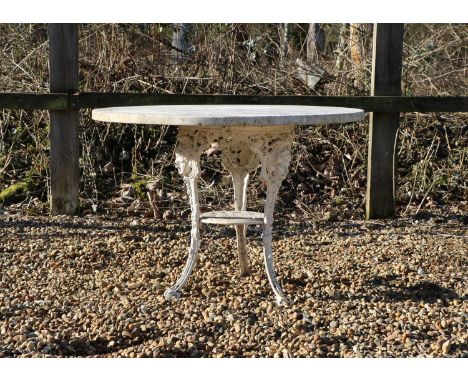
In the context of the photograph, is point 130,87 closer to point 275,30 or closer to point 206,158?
point 206,158

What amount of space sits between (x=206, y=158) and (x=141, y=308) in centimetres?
288

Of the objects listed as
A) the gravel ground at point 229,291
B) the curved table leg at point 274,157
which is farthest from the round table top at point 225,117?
the gravel ground at point 229,291

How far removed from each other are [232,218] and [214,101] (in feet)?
6.35

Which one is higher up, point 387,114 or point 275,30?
point 275,30

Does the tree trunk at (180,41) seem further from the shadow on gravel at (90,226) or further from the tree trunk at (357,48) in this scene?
the shadow on gravel at (90,226)

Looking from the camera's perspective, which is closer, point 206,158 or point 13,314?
point 13,314

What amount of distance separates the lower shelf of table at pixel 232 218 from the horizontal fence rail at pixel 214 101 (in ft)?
5.77

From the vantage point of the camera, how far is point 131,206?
6477 millimetres

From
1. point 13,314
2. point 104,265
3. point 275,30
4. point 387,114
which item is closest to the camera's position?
point 13,314

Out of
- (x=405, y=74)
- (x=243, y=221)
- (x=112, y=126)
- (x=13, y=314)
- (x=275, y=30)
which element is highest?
(x=275, y=30)

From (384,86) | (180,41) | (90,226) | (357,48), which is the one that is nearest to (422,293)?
(384,86)

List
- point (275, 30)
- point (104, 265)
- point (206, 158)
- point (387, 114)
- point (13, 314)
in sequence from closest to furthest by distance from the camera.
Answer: point (13, 314)
point (104, 265)
point (387, 114)
point (206, 158)
point (275, 30)

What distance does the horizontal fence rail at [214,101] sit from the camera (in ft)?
19.5

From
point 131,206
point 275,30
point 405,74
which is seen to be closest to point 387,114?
point 405,74
